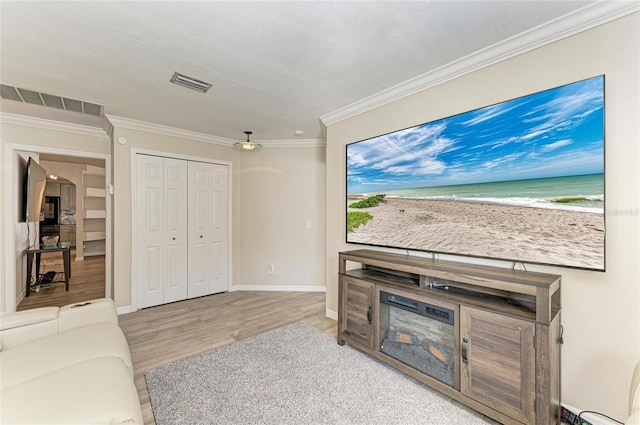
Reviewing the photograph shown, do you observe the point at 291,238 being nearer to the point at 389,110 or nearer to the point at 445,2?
the point at 389,110

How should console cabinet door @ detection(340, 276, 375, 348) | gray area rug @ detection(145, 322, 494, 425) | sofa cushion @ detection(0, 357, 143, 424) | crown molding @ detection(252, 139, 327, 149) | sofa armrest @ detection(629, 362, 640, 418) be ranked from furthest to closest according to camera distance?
crown molding @ detection(252, 139, 327, 149) < console cabinet door @ detection(340, 276, 375, 348) < gray area rug @ detection(145, 322, 494, 425) < sofa cushion @ detection(0, 357, 143, 424) < sofa armrest @ detection(629, 362, 640, 418)

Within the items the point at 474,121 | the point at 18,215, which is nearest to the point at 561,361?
the point at 474,121

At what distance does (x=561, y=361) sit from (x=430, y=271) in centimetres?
93

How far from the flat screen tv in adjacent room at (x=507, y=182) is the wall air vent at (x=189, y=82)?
179 cm

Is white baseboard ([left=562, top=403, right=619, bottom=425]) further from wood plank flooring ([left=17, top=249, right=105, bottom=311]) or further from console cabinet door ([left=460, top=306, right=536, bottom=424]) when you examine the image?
wood plank flooring ([left=17, top=249, right=105, bottom=311])

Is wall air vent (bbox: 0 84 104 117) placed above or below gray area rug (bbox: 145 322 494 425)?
above

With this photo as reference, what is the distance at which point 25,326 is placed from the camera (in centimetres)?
184

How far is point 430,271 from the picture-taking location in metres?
1.92

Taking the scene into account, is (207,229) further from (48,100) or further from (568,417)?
(568,417)

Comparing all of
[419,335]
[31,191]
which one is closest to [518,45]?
[419,335]

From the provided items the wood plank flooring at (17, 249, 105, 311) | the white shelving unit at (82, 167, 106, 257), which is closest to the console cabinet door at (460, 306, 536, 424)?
the wood plank flooring at (17, 249, 105, 311)

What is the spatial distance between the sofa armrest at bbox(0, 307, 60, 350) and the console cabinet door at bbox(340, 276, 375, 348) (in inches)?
89.7

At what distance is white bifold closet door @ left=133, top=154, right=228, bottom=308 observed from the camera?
369 centimetres

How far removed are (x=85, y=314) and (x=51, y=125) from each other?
2.86 meters
